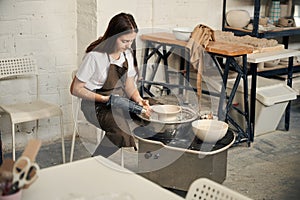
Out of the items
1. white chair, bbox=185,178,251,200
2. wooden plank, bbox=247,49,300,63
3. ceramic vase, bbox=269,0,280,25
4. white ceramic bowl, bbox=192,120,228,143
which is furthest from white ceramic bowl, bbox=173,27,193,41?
white chair, bbox=185,178,251,200

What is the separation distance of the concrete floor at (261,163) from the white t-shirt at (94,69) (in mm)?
732

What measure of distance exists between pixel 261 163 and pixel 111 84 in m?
1.29

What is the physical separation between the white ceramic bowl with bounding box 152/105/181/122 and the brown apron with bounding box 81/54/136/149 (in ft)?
0.61

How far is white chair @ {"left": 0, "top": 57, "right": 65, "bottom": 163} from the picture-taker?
3178 millimetres

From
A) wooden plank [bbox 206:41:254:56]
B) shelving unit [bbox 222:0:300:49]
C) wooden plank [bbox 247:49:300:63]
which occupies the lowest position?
wooden plank [bbox 247:49:300:63]

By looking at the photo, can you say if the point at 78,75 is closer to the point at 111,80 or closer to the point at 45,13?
the point at 111,80

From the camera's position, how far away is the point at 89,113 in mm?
2992

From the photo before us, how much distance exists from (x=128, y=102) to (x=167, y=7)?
5.12 ft

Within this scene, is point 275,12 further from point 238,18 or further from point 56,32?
point 56,32

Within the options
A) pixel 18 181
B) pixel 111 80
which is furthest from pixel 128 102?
pixel 18 181

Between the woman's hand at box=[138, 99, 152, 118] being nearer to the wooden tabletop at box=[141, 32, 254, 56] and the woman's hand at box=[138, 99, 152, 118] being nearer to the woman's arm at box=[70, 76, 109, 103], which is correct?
the woman's arm at box=[70, 76, 109, 103]

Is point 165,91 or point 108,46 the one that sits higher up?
point 108,46

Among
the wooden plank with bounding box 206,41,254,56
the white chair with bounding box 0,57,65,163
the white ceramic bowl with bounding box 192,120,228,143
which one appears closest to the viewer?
the white ceramic bowl with bounding box 192,120,228,143

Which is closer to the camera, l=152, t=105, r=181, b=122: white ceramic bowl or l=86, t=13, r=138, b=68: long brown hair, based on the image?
l=152, t=105, r=181, b=122: white ceramic bowl
